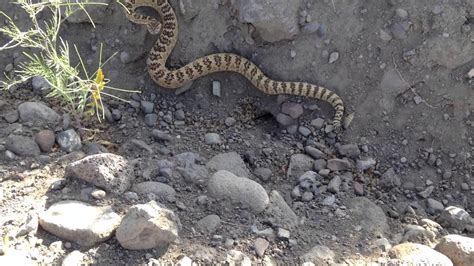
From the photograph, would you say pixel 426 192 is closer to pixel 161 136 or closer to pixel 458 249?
pixel 458 249

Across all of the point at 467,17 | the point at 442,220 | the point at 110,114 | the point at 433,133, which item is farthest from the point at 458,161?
the point at 110,114

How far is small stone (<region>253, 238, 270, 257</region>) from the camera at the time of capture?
3942mm

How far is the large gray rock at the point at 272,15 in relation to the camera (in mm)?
5488

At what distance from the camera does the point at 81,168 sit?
13.2ft

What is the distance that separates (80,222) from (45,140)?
3.75ft

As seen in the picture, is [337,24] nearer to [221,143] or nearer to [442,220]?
[221,143]

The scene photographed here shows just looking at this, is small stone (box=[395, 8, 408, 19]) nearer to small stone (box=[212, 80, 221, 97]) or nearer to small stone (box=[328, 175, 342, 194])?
small stone (box=[328, 175, 342, 194])

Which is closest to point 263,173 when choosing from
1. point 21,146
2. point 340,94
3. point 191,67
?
point 340,94

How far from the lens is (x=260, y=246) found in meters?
3.96

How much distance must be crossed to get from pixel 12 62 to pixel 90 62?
0.80 m

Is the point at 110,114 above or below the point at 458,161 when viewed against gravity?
below

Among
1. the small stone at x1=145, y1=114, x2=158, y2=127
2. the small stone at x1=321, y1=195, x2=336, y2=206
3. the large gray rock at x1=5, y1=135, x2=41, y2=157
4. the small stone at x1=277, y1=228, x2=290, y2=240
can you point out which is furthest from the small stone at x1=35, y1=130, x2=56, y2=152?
the small stone at x1=321, y1=195, x2=336, y2=206

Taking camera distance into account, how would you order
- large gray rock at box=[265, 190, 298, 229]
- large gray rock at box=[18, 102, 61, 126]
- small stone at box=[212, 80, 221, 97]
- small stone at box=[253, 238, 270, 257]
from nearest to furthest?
small stone at box=[253, 238, 270, 257], large gray rock at box=[265, 190, 298, 229], large gray rock at box=[18, 102, 61, 126], small stone at box=[212, 80, 221, 97]

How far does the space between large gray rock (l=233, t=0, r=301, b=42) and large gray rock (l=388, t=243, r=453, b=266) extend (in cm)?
256
